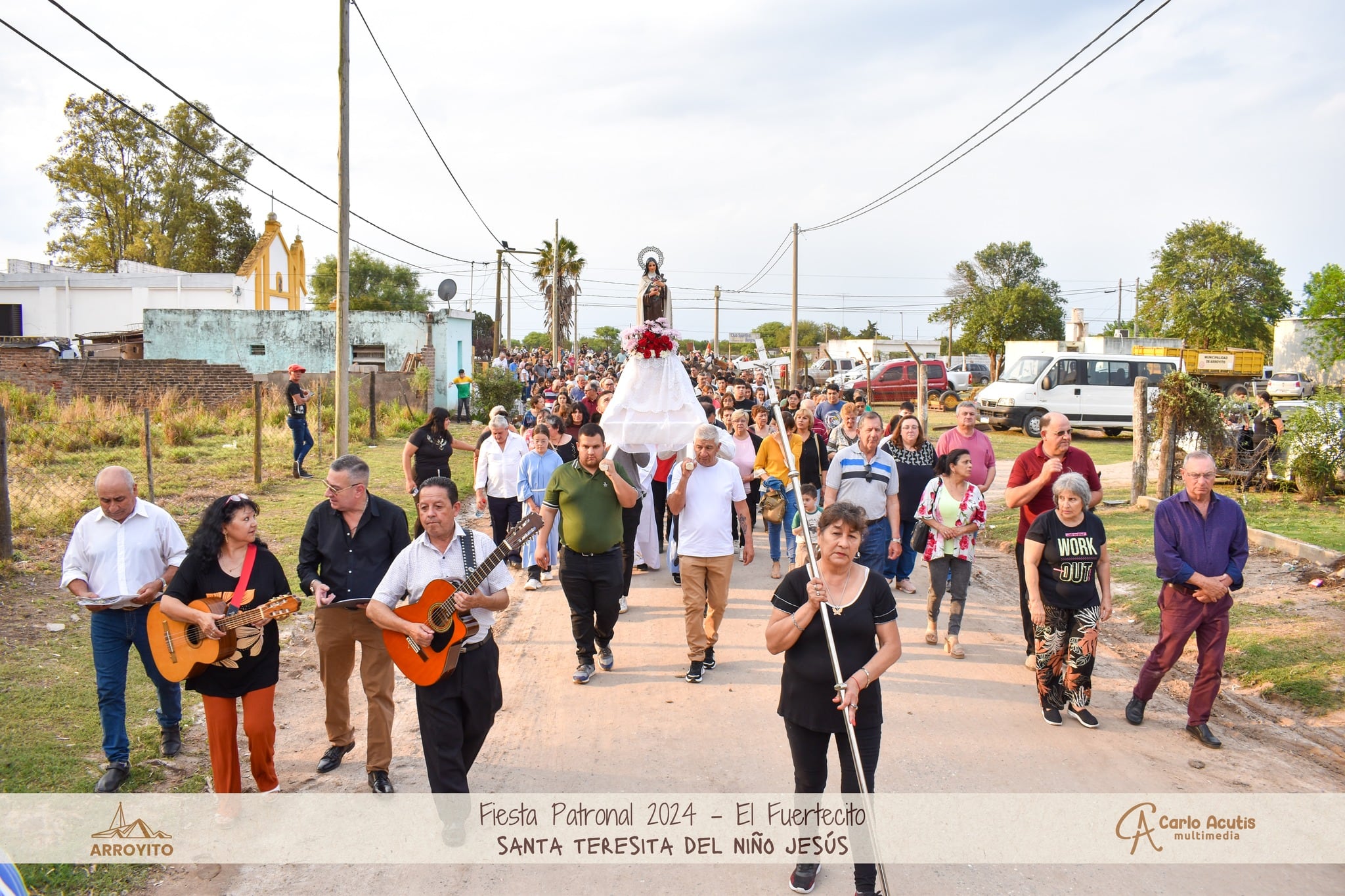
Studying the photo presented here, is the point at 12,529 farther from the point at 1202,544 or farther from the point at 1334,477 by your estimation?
the point at 1334,477

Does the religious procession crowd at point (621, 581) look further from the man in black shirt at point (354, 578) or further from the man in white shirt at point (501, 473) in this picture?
the man in white shirt at point (501, 473)

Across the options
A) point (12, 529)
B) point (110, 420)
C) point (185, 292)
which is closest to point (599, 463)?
point (12, 529)

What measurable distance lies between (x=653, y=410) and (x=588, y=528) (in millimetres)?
2429

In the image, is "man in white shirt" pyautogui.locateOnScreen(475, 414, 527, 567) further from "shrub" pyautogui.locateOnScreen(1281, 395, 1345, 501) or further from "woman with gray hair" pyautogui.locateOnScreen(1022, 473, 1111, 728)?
"shrub" pyautogui.locateOnScreen(1281, 395, 1345, 501)

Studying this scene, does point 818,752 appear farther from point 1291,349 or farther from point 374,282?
point 374,282

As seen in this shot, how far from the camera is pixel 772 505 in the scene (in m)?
9.60

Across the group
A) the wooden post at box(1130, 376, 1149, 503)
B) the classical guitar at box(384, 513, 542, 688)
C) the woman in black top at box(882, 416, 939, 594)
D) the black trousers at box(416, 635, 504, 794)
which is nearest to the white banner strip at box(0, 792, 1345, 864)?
the black trousers at box(416, 635, 504, 794)

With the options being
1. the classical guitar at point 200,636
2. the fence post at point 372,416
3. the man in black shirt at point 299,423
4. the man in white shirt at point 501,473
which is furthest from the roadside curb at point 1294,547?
the fence post at point 372,416

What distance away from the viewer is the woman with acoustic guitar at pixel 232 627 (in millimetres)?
4762

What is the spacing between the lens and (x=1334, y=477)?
12984mm

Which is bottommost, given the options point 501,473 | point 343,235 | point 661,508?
point 661,508

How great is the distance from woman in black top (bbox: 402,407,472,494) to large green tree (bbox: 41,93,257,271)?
49.4 meters

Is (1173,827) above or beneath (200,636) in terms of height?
beneath

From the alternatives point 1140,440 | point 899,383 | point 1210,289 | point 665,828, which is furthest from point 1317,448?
point 1210,289
